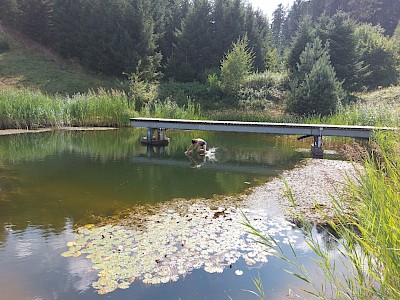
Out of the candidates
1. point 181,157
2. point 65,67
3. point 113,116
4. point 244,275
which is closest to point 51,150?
point 181,157

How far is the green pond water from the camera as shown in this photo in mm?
3141

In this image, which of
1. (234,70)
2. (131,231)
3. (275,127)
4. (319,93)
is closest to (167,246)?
(131,231)

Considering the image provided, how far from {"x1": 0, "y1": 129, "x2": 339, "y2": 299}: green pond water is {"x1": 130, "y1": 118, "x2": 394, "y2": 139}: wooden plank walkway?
146cm

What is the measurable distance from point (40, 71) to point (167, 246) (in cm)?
2355

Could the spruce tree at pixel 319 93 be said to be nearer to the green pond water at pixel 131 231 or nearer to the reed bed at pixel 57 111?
the reed bed at pixel 57 111

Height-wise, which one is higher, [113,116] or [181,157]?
[113,116]

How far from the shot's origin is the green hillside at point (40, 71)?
71.5 ft

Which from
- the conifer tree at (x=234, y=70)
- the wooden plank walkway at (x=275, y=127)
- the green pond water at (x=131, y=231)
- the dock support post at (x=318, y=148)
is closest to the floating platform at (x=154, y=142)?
the wooden plank walkway at (x=275, y=127)

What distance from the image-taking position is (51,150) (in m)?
9.77

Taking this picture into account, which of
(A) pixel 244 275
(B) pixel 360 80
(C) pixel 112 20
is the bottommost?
(A) pixel 244 275

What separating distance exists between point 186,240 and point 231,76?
60.5 ft

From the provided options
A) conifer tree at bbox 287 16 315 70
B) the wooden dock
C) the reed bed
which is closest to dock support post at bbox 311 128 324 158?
the wooden dock

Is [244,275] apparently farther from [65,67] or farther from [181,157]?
[65,67]

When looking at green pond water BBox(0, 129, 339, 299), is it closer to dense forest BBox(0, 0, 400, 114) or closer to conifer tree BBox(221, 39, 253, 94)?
conifer tree BBox(221, 39, 253, 94)
